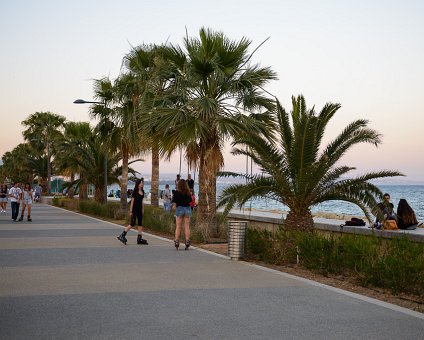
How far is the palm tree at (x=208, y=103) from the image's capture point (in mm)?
16344

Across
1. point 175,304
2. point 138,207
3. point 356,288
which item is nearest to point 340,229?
point 356,288

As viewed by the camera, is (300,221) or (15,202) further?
(15,202)

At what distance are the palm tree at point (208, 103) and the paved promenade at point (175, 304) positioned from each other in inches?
206

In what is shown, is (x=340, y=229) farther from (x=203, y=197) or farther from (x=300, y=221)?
(x=203, y=197)

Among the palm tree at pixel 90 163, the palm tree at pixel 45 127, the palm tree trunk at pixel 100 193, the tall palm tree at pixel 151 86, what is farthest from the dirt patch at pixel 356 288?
the palm tree at pixel 45 127

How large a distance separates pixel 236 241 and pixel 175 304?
4890 millimetres

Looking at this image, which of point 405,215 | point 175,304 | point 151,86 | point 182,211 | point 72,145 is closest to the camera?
point 175,304

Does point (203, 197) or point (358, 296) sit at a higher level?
point (203, 197)

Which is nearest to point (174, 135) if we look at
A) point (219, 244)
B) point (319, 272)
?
point (219, 244)

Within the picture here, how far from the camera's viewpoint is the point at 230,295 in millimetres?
7742

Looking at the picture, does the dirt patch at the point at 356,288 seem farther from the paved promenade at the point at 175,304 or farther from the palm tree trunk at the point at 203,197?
the palm tree trunk at the point at 203,197

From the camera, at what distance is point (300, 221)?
1199 centimetres

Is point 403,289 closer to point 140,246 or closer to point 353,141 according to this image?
point 353,141

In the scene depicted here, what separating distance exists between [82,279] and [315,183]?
524 cm
